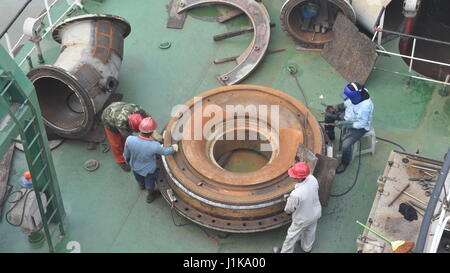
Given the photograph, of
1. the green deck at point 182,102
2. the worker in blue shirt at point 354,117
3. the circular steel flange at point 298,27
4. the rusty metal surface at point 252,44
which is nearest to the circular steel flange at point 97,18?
the green deck at point 182,102

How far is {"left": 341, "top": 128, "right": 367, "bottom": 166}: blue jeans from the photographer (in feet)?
27.2

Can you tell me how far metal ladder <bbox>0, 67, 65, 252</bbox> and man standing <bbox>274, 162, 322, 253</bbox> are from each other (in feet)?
9.19

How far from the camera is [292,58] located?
1010 cm

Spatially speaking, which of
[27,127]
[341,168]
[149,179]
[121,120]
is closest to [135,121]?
[121,120]

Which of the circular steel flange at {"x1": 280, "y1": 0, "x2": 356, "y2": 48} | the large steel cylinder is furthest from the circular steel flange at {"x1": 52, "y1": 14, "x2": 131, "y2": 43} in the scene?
the circular steel flange at {"x1": 280, "y1": 0, "x2": 356, "y2": 48}

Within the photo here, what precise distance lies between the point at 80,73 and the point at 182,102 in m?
1.63

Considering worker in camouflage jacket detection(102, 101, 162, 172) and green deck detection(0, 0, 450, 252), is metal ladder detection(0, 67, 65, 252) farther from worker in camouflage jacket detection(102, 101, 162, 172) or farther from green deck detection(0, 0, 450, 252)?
worker in camouflage jacket detection(102, 101, 162, 172)

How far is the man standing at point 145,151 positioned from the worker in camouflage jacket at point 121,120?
0.29 meters

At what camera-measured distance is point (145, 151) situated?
7824 millimetres

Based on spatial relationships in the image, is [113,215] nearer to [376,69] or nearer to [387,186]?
[387,186]

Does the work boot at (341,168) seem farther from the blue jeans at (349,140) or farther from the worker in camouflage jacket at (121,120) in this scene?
the worker in camouflage jacket at (121,120)

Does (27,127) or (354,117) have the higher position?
(27,127)

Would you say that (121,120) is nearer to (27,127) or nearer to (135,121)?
(135,121)
